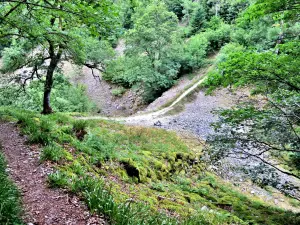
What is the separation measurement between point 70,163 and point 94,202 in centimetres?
220

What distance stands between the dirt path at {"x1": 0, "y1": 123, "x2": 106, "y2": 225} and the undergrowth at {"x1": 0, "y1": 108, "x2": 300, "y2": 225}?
174 millimetres

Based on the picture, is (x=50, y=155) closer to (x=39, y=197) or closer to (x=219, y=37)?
(x=39, y=197)

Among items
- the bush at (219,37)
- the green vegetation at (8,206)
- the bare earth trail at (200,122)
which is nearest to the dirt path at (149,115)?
the bare earth trail at (200,122)

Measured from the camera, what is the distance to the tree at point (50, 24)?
461cm

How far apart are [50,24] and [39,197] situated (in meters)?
7.18

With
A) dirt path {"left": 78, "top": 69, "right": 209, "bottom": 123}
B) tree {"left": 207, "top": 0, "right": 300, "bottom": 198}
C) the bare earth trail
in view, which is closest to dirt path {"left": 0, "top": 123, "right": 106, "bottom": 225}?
tree {"left": 207, "top": 0, "right": 300, "bottom": 198}

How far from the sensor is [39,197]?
4031 mm

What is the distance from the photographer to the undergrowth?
4.26 metres

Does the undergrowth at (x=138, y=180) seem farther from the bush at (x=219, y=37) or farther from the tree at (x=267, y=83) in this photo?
the bush at (x=219, y=37)

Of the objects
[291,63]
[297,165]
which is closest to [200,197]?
[297,165]

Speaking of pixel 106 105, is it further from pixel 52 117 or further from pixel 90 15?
Answer: pixel 90 15

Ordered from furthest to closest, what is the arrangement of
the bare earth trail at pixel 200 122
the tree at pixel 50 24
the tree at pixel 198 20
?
1. the tree at pixel 198 20
2. the bare earth trail at pixel 200 122
3. the tree at pixel 50 24

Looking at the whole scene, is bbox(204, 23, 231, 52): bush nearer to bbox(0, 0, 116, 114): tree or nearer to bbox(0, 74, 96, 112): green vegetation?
bbox(0, 74, 96, 112): green vegetation

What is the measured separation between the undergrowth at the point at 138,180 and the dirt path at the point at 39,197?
174mm
